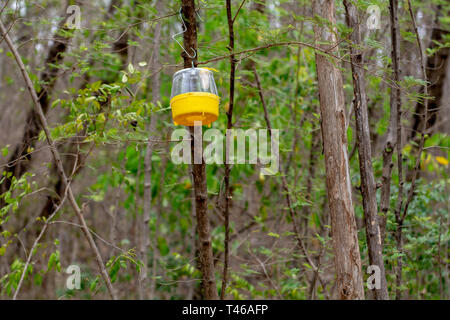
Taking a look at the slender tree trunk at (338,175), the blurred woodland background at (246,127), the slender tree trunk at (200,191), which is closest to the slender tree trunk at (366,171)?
the blurred woodland background at (246,127)

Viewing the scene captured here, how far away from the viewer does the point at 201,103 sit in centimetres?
231

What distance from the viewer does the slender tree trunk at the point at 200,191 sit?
272cm

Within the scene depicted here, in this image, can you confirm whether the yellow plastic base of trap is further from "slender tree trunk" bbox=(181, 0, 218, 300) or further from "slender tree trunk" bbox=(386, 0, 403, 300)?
"slender tree trunk" bbox=(386, 0, 403, 300)

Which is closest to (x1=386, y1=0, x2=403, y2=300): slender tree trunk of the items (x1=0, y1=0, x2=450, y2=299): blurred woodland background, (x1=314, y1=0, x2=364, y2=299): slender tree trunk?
(x1=0, y1=0, x2=450, y2=299): blurred woodland background

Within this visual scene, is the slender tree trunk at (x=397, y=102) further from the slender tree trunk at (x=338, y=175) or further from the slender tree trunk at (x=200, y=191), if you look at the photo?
the slender tree trunk at (x=200, y=191)

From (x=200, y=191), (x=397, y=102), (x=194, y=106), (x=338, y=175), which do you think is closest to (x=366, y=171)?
(x=338, y=175)

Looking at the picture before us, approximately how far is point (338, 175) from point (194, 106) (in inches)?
36.4

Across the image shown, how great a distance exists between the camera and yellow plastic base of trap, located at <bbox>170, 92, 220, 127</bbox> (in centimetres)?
230

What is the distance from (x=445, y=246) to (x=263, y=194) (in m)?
1.90

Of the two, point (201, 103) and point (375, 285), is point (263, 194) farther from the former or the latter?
point (201, 103)

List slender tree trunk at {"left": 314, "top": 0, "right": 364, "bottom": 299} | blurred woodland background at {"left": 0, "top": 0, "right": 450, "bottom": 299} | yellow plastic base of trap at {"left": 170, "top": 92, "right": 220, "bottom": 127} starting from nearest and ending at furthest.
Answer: yellow plastic base of trap at {"left": 170, "top": 92, "right": 220, "bottom": 127} → slender tree trunk at {"left": 314, "top": 0, "right": 364, "bottom": 299} → blurred woodland background at {"left": 0, "top": 0, "right": 450, "bottom": 299}

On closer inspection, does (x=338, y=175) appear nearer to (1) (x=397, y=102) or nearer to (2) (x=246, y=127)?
(1) (x=397, y=102)

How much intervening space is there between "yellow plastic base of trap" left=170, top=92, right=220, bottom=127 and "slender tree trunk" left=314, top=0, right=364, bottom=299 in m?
0.71
